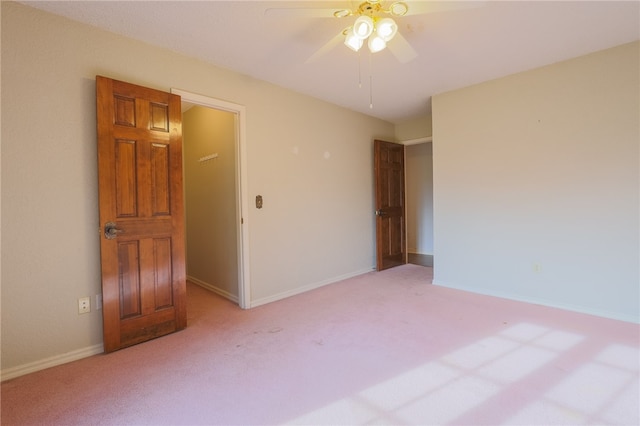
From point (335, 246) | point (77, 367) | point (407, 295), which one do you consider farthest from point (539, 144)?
point (77, 367)

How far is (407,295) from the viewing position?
3.58 meters

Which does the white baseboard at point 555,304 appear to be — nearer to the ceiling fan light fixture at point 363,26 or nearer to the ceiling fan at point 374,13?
the ceiling fan at point 374,13

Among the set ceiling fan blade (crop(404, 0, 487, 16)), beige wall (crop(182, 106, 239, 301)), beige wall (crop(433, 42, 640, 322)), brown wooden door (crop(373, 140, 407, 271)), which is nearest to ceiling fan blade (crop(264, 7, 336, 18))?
ceiling fan blade (crop(404, 0, 487, 16))

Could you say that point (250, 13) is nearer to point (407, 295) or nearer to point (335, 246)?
point (335, 246)

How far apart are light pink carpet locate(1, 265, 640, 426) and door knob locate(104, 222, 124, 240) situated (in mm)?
909

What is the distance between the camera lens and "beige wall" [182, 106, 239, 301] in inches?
139

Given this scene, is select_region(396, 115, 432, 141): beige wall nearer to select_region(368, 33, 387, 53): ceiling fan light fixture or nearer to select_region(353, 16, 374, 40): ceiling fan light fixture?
select_region(368, 33, 387, 53): ceiling fan light fixture

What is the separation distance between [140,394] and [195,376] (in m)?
0.31

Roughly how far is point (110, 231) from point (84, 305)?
59 centimetres

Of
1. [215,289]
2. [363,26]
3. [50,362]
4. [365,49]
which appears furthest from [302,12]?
[215,289]

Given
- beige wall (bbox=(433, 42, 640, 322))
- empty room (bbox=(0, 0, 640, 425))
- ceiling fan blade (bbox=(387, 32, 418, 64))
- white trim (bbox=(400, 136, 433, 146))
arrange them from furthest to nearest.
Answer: white trim (bbox=(400, 136, 433, 146)) → beige wall (bbox=(433, 42, 640, 322)) → ceiling fan blade (bbox=(387, 32, 418, 64)) → empty room (bbox=(0, 0, 640, 425))

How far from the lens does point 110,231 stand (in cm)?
230

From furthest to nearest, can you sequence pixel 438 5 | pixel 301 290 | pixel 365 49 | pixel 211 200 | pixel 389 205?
pixel 389 205, pixel 211 200, pixel 301 290, pixel 365 49, pixel 438 5

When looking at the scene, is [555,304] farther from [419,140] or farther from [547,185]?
[419,140]
